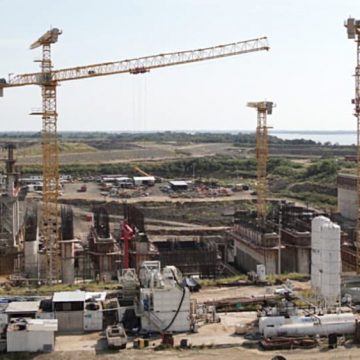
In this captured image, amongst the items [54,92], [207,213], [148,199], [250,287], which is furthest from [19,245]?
[148,199]

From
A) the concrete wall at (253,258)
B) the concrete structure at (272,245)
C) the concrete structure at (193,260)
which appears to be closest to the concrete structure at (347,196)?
the concrete structure at (272,245)

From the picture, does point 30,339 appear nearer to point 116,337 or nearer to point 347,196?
point 116,337

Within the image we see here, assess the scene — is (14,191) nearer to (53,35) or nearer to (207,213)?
(53,35)

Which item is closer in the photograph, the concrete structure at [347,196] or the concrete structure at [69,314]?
the concrete structure at [69,314]

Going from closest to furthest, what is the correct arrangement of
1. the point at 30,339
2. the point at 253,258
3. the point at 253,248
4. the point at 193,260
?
the point at 30,339
the point at 193,260
the point at 253,248
the point at 253,258

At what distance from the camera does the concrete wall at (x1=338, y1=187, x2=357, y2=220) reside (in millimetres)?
61688

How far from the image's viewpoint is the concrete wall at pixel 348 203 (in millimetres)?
61688

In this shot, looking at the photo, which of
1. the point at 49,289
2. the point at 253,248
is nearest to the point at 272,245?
the point at 253,248

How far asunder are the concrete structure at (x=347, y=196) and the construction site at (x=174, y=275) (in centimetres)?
16

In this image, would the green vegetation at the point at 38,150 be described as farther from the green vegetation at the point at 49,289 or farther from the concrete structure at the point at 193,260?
the green vegetation at the point at 49,289

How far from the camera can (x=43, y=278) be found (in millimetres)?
45312

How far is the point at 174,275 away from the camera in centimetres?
3238

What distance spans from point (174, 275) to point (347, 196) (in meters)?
34.2

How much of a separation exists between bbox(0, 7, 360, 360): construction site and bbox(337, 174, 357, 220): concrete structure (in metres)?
0.16
